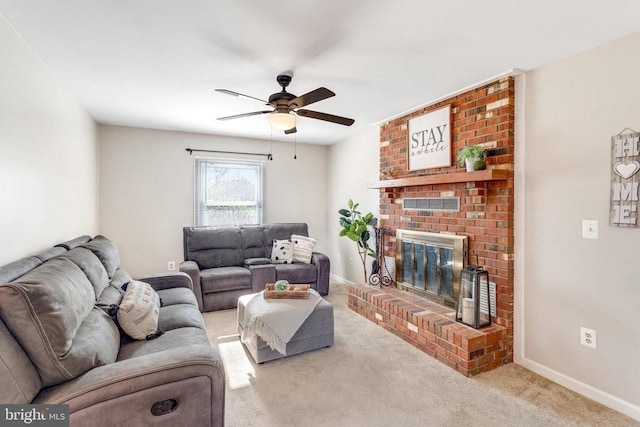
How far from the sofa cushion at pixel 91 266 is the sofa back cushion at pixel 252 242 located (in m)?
2.44

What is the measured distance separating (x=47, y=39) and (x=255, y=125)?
8.03ft

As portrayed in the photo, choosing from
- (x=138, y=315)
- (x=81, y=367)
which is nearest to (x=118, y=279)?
(x=138, y=315)

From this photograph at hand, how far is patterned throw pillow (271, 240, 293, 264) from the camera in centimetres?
466

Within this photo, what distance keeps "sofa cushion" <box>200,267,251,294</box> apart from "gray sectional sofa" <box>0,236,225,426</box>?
2234 millimetres

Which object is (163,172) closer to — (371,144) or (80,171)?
(80,171)

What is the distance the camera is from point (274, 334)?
2.63m

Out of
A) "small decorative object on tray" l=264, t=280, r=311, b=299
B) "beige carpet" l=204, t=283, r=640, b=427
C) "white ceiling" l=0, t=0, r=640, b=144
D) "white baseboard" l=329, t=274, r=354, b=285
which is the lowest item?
"beige carpet" l=204, t=283, r=640, b=427

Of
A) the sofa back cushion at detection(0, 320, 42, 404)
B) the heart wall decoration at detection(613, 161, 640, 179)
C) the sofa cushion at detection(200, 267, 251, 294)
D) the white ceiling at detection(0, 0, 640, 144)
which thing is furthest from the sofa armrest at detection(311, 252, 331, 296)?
the sofa back cushion at detection(0, 320, 42, 404)

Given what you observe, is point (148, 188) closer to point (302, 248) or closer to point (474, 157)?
point (302, 248)

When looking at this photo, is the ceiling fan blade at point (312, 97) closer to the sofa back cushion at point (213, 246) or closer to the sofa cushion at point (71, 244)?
the sofa cushion at point (71, 244)

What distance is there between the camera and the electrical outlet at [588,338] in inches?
88.0

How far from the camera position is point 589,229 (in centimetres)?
226

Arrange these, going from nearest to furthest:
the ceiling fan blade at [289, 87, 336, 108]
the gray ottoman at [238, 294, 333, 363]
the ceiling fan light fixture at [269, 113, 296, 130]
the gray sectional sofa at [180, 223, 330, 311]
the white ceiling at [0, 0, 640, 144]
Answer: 1. the white ceiling at [0, 0, 640, 144]
2. the ceiling fan blade at [289, 87, 336, 108]
3. the ceiling fan light fixture at [269, 113, 296, 130]
4. the gray ottoman at [238, 294, 333, 363]
5. the gray sectional sofa at [180, 223, 330, 311]

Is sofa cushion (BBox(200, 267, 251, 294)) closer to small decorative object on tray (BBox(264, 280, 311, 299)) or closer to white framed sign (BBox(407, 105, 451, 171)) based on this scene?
small decorative object on tray (BBox(264, 280, 311, 299))
